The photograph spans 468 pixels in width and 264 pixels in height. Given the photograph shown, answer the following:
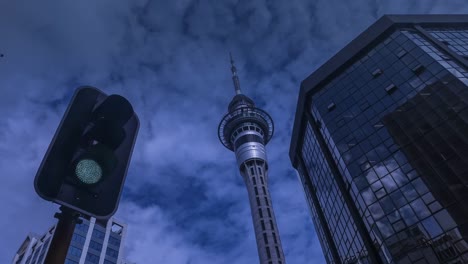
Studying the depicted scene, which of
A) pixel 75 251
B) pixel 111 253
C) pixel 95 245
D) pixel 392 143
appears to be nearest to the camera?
pixel 392 143

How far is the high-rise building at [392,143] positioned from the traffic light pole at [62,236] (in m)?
28.5

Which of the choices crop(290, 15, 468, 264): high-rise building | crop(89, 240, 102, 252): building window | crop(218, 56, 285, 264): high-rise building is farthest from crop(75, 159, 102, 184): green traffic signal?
crop(89, 240, 102, 252): building window

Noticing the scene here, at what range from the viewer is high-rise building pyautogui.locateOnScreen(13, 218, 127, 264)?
78.4 meters

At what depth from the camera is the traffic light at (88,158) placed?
3076 millimetres

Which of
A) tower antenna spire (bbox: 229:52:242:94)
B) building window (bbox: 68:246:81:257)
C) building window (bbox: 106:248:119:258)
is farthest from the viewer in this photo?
tower antenna spire (bbox: 229:52:242:94)

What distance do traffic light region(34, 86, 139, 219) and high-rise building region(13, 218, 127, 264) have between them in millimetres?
80841

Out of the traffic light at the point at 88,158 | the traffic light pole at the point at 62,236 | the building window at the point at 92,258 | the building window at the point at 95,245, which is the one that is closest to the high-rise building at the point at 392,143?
the traffic light at the point at 88,158

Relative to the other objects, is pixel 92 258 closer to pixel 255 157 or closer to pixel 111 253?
pixel 111 253

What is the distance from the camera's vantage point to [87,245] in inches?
3169

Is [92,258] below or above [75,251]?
below

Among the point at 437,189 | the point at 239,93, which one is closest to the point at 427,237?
the point at 437,189

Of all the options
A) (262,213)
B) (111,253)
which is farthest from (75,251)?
(262,213)

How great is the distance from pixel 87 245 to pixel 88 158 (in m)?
87.8

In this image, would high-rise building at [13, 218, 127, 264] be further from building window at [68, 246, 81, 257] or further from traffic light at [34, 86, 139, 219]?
traffic light at [34, 86, 139, 219]
